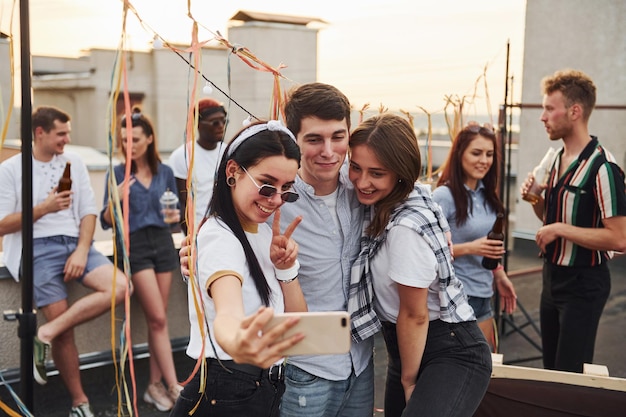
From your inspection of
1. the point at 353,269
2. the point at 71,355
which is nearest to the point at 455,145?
the point at 353,269

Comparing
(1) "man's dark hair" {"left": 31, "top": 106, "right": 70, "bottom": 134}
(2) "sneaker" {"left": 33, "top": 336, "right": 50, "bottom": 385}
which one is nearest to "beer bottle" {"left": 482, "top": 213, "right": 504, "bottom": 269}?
(2) "sneaker" {"left": 33, "top": 336, "right": 50, "bottom": 385}

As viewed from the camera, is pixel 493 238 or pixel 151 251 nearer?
pixel 493 238

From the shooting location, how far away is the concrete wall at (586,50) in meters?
6.82

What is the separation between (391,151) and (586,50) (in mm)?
6186

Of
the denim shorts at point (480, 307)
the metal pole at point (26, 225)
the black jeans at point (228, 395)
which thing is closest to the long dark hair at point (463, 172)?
the denim shorts at point (480, 307)

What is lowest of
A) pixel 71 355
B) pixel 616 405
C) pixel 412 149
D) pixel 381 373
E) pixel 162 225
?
pixel 381 373

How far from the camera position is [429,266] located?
5.47ft

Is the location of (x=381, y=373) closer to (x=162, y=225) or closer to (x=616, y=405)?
(x=162, y=225)

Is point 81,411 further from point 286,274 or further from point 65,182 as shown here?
point 286,274

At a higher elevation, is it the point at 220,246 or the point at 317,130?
the point at 317,130

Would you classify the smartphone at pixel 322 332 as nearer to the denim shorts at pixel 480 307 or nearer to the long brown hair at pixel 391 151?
the long brown hair at pixel 391 151

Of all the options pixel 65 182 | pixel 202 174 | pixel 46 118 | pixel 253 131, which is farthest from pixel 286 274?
pixel 202 174

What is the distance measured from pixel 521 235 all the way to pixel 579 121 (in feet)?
16.9

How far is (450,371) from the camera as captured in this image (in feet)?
5.62
